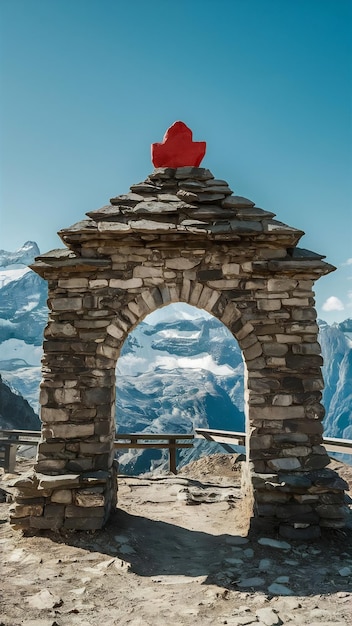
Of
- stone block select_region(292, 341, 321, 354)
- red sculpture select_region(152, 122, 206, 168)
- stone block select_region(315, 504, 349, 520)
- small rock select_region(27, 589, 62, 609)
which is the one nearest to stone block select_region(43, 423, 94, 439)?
small rock select_region(27, 589, 62, 609)

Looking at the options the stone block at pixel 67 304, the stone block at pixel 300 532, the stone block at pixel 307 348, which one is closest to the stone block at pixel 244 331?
the stone block at pixel 307 348

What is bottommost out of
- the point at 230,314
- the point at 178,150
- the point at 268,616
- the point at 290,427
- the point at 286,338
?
the point at 268,616

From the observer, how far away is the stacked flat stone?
594 cm

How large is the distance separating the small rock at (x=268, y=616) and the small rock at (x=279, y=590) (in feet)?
1.31

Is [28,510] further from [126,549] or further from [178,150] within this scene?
[178,150]

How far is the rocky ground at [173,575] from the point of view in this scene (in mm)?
3781

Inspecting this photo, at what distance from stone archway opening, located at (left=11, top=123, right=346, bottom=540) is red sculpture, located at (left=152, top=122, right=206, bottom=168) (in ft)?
2.50

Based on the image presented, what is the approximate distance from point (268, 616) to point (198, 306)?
4.13m

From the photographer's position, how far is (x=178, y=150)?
7484 millimetres

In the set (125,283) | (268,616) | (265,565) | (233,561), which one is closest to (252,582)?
(265,565)

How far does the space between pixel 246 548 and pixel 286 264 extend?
13.7ft

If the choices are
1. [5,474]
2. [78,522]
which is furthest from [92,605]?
[5,474]

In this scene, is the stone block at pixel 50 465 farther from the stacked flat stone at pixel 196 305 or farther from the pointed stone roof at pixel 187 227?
the pointed stone roof at pixel 187 227

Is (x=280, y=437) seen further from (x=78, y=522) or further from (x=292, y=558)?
(x=78, y=522)
